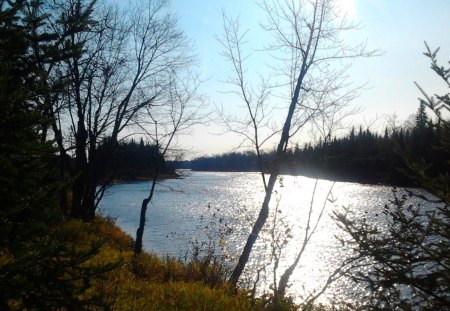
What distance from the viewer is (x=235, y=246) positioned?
72.0 feet

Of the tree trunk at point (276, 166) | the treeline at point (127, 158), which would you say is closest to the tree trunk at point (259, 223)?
the tree trunk at point (276, 166)

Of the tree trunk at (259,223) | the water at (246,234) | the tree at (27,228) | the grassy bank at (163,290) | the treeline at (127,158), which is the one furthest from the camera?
the treeline at (127,158)

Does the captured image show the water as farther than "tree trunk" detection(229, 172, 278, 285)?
Yes

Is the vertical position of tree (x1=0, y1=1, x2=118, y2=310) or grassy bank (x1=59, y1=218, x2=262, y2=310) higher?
tree (x1=0, y1=1, x2=118, y2=310)

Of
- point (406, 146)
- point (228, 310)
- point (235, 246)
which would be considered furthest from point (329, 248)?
point (406, 146)

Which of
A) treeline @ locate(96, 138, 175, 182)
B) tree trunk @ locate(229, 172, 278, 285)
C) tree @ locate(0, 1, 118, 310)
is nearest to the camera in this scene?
tree @ locate(0, 1, 118, 310)

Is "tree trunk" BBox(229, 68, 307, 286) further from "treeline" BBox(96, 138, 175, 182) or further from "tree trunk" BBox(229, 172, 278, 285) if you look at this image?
"treeline" BBox(96, 138, 175, 182)

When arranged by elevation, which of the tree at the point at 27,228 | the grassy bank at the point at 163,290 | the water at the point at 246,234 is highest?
the tree at the point at 27,228

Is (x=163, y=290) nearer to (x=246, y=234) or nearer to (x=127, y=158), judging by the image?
(x=127, y=158)

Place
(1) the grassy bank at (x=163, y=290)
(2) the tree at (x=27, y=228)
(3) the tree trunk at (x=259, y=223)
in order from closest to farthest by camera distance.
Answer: (2) the tree at (x=27, y=228)
(1) the grassy bank at (x=163, y=290)
(3) the tree trunk at (x=259, y=223)

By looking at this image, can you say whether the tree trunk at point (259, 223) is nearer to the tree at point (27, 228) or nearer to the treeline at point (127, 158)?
the treeline at point (127, 158)

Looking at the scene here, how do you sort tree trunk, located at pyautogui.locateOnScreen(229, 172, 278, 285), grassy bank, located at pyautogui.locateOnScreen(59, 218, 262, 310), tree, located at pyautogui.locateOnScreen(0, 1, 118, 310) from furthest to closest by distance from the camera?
tree trunk, located at pyautogui.locateOnScreen(229, 172, 278, 285) → grassy bank, located at pyautogui.locateOnScreen(59, 218, 262, 310) → tree, located at pyautogui.locateOnScreen(0, 1, 118, 310)

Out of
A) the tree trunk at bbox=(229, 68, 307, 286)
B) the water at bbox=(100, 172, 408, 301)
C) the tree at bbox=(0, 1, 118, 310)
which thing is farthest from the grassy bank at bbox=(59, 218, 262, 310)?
the water at bbox=(100, 172, 408, 301)

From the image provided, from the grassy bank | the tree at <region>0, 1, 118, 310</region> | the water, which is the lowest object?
the water
